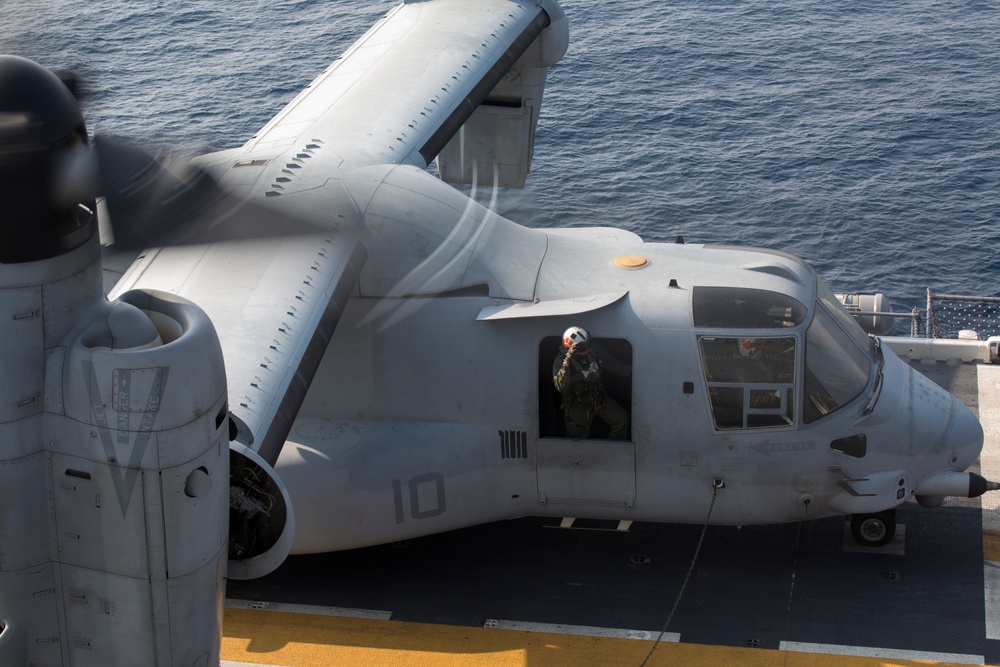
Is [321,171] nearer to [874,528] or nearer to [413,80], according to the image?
[413,80]

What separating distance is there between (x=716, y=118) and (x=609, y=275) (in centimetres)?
2778

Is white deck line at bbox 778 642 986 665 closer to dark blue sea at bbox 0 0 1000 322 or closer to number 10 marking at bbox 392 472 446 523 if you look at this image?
number 10 marking at bbox 392 472 446 523

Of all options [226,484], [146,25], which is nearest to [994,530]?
[226,484]

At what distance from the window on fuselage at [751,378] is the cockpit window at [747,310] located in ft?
0.60

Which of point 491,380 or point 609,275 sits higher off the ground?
point 609,275

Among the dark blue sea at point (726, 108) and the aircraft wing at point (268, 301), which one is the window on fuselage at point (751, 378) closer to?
the aircraft wing at point (268, 301)

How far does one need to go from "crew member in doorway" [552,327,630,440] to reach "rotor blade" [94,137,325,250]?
6.36m

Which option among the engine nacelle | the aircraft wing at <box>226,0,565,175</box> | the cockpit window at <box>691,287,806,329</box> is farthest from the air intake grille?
the engine nacelle

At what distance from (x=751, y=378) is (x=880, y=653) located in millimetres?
3713

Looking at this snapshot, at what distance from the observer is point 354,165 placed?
1606cm

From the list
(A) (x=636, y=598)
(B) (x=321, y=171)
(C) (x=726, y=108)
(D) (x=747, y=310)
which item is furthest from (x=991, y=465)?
(C) (x=726, y=108)

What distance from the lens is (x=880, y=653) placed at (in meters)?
14.0

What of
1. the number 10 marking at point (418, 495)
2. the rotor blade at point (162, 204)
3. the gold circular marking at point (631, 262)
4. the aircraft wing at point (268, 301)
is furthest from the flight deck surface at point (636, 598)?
the rotor blade at point (162, 204)

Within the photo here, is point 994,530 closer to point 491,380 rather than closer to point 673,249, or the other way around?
point 673,249
